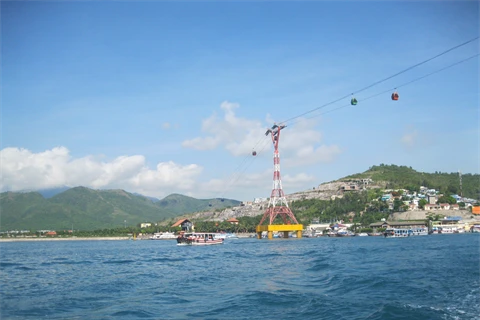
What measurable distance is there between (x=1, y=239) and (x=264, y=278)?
4520 inches

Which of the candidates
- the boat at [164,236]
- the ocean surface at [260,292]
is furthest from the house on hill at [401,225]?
the ocean surface at [260,292]

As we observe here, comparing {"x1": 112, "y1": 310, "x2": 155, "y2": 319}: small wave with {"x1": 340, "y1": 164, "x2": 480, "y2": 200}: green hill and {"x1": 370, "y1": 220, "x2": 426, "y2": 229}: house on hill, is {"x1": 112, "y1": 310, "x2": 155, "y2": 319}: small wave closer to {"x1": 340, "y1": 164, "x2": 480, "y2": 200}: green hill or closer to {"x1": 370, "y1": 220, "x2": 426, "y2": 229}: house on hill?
{"x1": 370, "y1": 220, "x2": 426, "y2": 229}: house on hill

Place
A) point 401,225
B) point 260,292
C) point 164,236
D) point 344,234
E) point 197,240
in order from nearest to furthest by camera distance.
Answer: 1. point 260,292
2. point 197,240
3. point 344,234
4. point 401,225
5. point 164,236

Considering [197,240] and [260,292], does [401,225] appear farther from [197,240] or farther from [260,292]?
[260,292]

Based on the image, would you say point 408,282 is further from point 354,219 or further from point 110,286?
point 354,219

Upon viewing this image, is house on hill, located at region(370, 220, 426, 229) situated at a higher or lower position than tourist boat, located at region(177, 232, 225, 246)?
higher

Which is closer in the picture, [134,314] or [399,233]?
[134,314]

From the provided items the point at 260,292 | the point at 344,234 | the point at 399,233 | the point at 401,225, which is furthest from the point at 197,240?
the point at 260,292

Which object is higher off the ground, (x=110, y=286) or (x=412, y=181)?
(x=412, y=181)

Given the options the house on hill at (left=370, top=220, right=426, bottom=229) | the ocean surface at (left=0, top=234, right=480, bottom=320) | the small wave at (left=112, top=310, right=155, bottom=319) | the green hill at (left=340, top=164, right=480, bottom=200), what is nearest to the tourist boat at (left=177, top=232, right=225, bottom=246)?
the ocean surface at (left=0, top=234, right=480, bottom=320)

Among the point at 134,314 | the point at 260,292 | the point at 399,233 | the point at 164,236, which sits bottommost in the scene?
the point at 164,236

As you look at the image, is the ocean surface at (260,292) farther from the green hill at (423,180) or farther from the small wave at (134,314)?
the green hill at (423,180)

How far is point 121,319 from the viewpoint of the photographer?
13.2m

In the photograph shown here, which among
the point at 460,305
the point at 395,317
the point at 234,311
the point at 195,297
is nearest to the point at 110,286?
the point at 195,297
